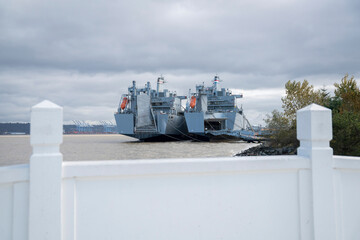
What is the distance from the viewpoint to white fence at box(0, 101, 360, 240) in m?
2.10

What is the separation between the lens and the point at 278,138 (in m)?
20.2

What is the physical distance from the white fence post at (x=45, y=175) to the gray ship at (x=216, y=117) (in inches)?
1711

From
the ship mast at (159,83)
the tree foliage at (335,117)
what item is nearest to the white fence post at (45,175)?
the tree foliage at (335,117)

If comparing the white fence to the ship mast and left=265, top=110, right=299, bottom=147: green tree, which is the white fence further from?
the ship mast

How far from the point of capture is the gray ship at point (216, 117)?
151 ft

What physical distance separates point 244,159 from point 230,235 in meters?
0.71

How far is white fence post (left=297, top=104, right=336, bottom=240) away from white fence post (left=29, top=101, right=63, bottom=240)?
2.28 m

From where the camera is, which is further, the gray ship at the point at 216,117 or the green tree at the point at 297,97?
the gray ship at the point at 216,117

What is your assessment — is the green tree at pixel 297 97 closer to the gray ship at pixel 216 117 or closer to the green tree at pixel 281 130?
the green tree at pixel 281 130

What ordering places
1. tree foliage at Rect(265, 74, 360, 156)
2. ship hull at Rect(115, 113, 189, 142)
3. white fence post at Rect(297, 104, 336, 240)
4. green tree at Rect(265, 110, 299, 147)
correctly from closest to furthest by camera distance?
white fence post at Rect(297, 104, 336, 240)
tree foliage at Rect(265, 74, 360, 156)
green tree at Rect(265, 110, 299, 147)
ship hull at Rect(115, 113, 189, 142)

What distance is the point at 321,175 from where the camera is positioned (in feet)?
8.61

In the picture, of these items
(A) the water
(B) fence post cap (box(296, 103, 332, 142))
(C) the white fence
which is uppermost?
(B) fence post cap (box(296, 103, 332, 142))

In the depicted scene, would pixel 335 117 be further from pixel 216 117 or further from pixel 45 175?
pixel 216 117

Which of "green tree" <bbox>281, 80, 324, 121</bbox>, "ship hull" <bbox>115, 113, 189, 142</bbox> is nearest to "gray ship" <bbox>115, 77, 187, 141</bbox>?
"ship hull" <bbox>115, 113, 189, 142</bbox>
